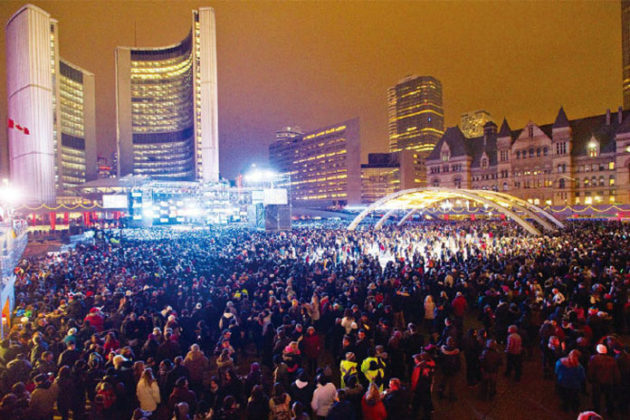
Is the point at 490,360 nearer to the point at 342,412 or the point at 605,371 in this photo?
the point at 605,371

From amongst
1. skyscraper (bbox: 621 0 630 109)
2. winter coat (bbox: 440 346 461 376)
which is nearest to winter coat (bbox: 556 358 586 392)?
winter coat (bbox: 440 346 461 376)

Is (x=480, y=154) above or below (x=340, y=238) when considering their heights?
above

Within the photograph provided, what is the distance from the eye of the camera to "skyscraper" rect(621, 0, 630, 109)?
3848 inches

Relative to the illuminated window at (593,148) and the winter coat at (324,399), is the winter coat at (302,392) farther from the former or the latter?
the illuminated window at (593,148)

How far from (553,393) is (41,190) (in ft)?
249

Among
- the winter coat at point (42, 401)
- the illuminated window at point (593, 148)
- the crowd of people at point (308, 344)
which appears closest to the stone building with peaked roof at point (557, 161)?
the illuminated window at point (593, 148)

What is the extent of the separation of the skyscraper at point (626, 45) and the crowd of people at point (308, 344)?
412ft

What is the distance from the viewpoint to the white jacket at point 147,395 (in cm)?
512

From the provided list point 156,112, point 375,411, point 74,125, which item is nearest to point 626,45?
point 156,112

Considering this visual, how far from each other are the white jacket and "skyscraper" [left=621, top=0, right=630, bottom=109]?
14158cm

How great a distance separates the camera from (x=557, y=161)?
58094 mm

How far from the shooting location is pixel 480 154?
71.4m

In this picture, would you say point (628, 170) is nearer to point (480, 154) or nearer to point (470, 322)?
point (480, 154)

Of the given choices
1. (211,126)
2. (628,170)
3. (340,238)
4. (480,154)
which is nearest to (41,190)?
(211,126)
